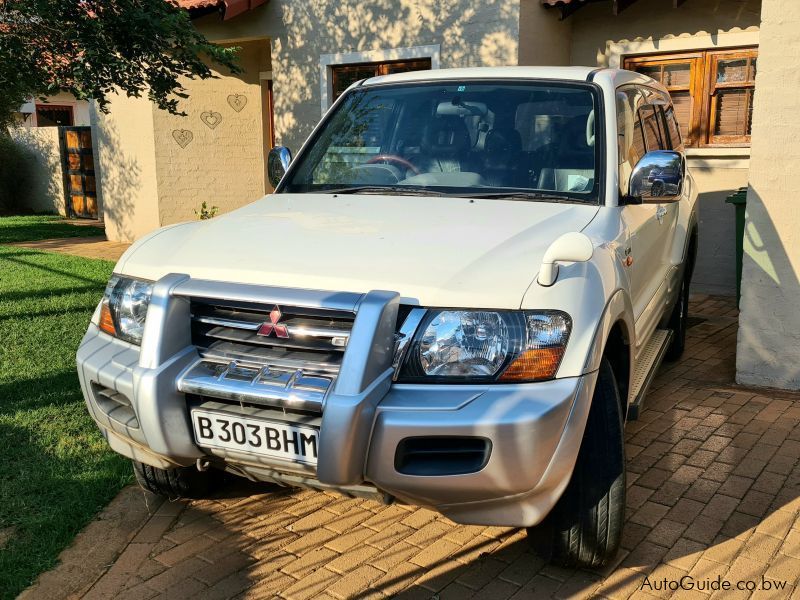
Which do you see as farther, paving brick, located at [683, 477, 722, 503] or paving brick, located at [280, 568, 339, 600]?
paving brick, located at [683, 477, 722, 503]

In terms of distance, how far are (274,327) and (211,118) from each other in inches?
401

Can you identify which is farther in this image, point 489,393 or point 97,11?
point 97,11

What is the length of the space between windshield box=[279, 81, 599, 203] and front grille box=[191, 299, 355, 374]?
1.20 meters

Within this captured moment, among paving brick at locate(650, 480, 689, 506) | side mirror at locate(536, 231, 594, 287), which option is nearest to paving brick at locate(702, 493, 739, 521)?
paving brick at locate(650, 480, 689, 506)

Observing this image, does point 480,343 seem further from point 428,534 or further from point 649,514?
point 649,514

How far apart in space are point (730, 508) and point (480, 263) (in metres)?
1.89

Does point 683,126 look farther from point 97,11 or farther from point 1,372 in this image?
point 1,372

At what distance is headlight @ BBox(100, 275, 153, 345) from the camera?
304cm

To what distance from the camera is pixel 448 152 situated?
3852 mm

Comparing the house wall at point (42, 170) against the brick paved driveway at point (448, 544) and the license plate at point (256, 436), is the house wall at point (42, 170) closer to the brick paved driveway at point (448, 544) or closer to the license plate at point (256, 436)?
the brick paved driveway at point (448, 544)

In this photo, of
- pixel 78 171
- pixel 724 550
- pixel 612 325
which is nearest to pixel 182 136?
pixel 78 171

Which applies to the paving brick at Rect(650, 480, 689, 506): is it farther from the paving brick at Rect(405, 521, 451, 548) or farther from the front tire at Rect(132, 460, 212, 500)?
the front tire at Rect(132, 460, 212, 500)

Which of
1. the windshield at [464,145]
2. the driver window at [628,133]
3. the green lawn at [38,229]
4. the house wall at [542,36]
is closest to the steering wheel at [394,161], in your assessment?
the windshield at [464,145]

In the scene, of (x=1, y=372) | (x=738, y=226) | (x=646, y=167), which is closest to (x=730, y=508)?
(x=646, y=167)
